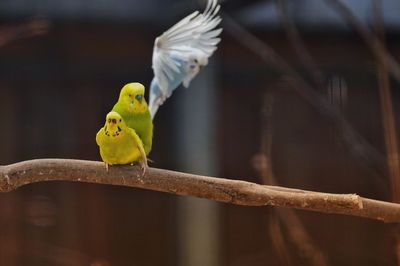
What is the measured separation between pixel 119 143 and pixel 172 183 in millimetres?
42

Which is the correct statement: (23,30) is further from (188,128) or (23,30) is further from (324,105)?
(324,105)

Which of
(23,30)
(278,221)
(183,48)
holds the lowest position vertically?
(278,221)

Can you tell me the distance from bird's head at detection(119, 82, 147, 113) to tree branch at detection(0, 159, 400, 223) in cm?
4

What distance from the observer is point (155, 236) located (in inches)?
42.0

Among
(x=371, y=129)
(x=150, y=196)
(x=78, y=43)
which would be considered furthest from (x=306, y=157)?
(x=78, y=43)

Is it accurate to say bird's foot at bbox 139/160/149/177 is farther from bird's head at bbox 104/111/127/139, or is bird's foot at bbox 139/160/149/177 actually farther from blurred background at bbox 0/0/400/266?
blurred background at bbox 0/0/400/266

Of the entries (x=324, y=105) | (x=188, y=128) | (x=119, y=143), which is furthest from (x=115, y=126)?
(x=188, y=128)

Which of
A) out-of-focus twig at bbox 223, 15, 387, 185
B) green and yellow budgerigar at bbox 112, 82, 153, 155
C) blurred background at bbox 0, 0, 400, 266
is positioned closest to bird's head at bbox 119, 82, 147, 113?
green and yellow budgerigar at bbox 112, 82, 153, 155

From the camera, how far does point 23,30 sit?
2.96 feet

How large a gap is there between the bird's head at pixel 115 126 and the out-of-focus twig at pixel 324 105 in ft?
1.21

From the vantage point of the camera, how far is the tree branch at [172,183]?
0.42 meters

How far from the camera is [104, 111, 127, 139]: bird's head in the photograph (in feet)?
1.36

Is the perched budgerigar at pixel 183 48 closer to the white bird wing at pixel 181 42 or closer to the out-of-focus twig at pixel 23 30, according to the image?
the white bird wing at pixel 181 42

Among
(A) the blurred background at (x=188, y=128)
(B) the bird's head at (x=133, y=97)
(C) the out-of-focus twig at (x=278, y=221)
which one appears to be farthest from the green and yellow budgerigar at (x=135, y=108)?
(A) the blurred background at (x=188, y=128)
